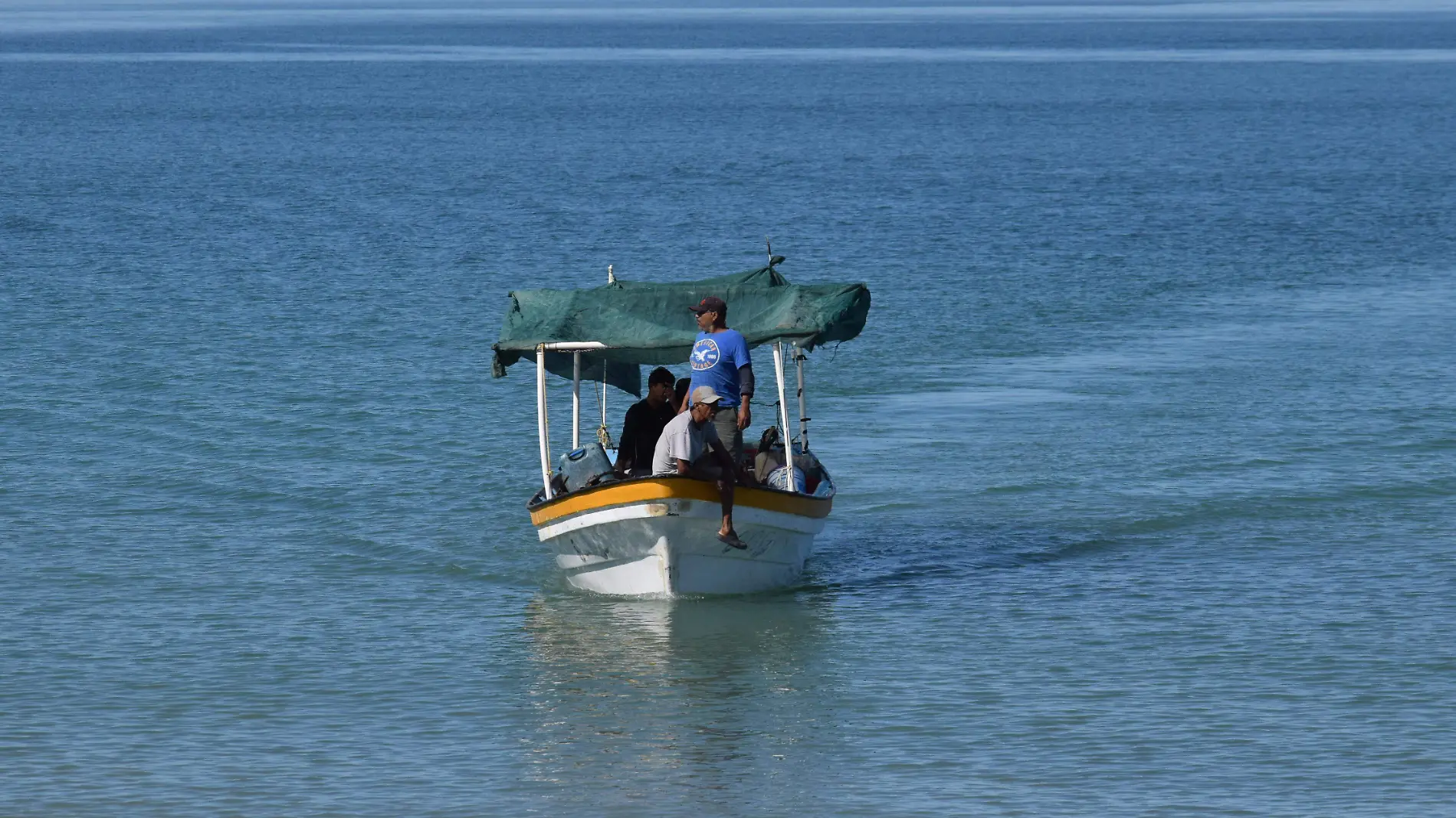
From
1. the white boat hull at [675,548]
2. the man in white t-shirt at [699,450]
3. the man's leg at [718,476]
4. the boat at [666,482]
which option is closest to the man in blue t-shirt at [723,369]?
the man in white t-shirt at [699,450]

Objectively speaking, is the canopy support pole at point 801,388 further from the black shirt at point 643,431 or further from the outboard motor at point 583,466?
the outboard motor at point 583,466

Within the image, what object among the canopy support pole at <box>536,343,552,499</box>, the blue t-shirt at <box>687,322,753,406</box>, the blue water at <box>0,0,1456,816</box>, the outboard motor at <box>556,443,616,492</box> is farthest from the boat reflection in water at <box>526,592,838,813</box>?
the blue t-shirt at <box>687,322,753,406</box>

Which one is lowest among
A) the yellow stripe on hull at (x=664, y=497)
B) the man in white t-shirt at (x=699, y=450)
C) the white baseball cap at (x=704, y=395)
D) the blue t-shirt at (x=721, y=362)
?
the yellow stripe on hull at (x=664, y=497)

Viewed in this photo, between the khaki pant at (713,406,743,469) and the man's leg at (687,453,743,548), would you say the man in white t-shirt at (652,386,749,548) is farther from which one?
the khaki pant at (713,406,743,469)

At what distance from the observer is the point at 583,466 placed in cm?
1761

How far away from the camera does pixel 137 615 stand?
1697 centimetres

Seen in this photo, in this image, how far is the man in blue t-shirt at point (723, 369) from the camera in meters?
16.1

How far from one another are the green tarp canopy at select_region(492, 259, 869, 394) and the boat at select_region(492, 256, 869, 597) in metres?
0.01

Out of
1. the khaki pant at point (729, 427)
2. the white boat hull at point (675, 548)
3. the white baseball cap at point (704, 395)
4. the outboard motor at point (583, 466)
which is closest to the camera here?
the white baseball cap at point (704, 395)

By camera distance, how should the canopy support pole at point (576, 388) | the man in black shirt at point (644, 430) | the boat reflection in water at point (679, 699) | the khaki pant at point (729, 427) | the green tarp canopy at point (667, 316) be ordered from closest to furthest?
the boat reflection in water at point (679, 699) → the khaki pant at point (729, 427) → the man in black shirt at point (644, 430) → the green tarp canopy at point (667, 316) → the canopy support pole at point (576, 388)

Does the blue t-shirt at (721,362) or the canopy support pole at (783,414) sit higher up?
the blue t-shirt at (721,362)

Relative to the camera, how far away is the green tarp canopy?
17.2 m

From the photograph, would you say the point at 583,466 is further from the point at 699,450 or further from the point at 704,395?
the point at 704,395

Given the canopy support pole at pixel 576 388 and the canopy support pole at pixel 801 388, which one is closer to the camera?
the canopy support pole at pixel 801 388
